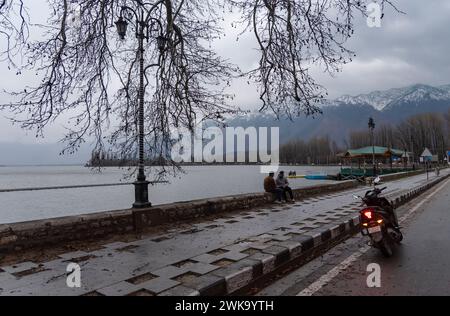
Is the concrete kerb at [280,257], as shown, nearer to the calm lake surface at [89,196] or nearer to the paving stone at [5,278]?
the paving stone at [5,278]

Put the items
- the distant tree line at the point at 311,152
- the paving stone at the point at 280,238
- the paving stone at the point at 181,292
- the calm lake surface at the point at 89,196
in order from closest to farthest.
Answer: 1. the paving stone at the point at 181,292
2. the paving stone at the point at 280,238
3. the calm lake surface at the point at 89,196
4. the distant tree line at the point at 311,152

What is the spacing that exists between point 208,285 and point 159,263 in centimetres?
127

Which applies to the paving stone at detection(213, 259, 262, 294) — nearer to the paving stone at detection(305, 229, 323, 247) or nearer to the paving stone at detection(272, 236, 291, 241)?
the paving stone at detection(272, 236, 291, 241)

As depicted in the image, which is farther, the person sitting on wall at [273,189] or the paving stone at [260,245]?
the person sitting on wall at [273,189]

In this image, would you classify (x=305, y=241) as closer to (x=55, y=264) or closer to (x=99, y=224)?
(x=99, y=224)

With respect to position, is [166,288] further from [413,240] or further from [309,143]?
[309,143]

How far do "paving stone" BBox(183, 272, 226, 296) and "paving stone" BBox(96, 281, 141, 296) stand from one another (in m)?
0.61

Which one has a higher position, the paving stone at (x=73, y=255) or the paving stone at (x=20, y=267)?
the paving stone at (x=20, y=267)

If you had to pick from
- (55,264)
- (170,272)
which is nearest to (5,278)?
(55,264)

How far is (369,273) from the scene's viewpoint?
5145 mm

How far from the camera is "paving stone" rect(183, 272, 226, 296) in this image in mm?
4224

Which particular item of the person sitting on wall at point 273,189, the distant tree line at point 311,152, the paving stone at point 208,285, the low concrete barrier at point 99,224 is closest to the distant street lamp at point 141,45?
the low concrete barrier at point 99,224

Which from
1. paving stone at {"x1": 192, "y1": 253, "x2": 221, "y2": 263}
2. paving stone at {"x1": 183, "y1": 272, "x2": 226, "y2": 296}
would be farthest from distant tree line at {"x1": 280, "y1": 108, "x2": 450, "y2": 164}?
paving stone at {"x1": 183, "y1": 272, "x2": 226, "y2": 296}

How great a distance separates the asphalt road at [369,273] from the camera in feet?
14.6
